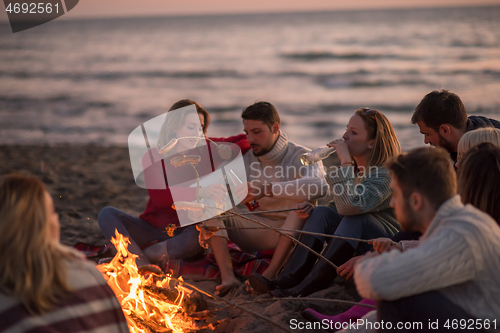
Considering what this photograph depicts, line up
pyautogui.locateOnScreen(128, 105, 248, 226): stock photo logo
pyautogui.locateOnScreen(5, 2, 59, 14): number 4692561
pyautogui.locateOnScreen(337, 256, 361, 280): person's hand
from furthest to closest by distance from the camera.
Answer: pyautogui.locateOnScreen(5, 2, 59, 14): number 4692561, pyautogui.locateOnScreen(128, 105, 248, 226): stock photo logo, pyautogui.locateOnScreen(337, 256, 361, 280): person's hand

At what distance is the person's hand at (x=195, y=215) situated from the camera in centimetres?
337

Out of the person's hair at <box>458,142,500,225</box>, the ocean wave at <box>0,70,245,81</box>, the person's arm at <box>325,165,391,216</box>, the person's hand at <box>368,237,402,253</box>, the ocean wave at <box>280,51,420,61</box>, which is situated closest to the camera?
the person's hair at <box>458,142,500,225</box>

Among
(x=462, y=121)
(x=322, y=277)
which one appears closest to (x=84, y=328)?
(x=322, y=277)

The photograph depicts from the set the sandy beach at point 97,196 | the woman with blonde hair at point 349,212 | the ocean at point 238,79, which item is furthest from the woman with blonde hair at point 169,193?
the ocean at point 238,79

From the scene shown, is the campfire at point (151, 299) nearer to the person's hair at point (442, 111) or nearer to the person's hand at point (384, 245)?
the person's hand at point (384, 245)

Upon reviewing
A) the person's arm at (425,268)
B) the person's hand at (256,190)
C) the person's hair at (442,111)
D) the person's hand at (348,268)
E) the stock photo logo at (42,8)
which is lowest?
the person's hand at (348,268)

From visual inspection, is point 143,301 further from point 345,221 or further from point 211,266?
point 345,221

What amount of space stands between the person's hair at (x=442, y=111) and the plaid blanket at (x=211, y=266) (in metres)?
1.60

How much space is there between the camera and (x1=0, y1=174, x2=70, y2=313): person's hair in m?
1.37

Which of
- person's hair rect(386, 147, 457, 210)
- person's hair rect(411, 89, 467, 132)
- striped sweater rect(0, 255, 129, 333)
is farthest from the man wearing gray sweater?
person's hair rect(411, 89, 467, 132)

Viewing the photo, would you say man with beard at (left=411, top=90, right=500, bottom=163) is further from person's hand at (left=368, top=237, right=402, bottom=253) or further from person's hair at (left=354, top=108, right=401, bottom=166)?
person's hand at (left=368, top=237, right=402, bottom=253)

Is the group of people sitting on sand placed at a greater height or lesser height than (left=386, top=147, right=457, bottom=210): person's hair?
lesser

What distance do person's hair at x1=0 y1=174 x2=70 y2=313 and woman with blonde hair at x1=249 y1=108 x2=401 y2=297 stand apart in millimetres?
1821

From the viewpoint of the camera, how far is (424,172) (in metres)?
1.65
